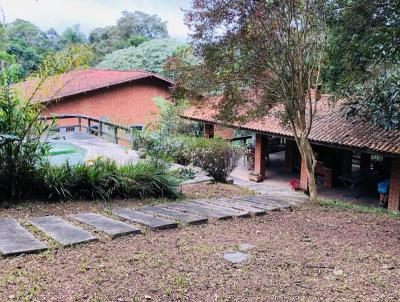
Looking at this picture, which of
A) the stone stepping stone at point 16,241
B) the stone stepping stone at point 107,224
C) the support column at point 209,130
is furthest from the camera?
the support column at point 209,130

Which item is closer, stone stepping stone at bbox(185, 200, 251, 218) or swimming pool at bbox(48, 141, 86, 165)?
stone stepping stone at bbox(185, 200, 251, 218)

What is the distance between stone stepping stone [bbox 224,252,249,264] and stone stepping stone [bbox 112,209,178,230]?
101cm

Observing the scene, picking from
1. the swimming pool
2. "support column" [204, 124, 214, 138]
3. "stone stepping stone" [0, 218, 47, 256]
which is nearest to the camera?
"stone stepping stone" [0, 218, 47, 256]

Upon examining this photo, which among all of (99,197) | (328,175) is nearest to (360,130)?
(328,175)

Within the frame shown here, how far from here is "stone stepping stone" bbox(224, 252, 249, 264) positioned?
11.6ft

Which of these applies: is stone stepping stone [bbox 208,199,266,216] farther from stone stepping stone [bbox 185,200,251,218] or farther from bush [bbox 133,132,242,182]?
bush [bbox 133,132,242,182]

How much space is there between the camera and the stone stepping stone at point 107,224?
412cm

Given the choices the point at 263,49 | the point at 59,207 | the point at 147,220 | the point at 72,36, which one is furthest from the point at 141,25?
the point at 147,220

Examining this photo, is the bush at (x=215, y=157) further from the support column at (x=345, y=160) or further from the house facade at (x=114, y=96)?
the house facade at (x=114, y=96)

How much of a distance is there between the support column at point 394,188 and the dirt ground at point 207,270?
9.71 meters

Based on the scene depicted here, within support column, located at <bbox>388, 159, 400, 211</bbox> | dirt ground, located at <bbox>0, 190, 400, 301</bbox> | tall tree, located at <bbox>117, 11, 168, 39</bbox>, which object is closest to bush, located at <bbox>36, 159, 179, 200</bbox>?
dirt ground, located at <bbox>0, 190, 400, 301</bbox>

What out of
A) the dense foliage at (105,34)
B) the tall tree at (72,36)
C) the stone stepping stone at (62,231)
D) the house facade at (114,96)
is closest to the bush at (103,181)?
the stone stepping stone at (62,231)

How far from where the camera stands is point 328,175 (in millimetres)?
17203

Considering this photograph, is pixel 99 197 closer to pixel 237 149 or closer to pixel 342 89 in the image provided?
pixel 342 89
